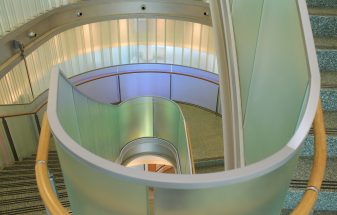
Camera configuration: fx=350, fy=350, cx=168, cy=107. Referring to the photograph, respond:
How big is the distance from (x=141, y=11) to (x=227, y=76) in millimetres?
5999

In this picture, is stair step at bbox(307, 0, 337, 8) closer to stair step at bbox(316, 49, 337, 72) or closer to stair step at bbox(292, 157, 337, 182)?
stair step at bbox(316, 49, 337, 72)

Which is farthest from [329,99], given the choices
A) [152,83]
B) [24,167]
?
[152,83]

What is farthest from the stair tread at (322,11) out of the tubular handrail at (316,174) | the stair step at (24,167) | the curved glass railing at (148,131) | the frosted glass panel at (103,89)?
the frosted glass panel at (103,89)

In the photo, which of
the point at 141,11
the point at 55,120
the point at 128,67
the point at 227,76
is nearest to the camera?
the point at 55,120

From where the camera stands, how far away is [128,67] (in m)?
9.85

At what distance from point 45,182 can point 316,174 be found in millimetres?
1328

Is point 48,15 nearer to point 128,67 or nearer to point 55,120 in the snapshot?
point 128,67

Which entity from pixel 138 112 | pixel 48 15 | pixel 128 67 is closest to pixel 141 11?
pixel 128 67

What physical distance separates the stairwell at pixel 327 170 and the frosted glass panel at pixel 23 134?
3.34 ft

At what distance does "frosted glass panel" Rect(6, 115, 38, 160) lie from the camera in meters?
6.18

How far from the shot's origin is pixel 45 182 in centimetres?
173

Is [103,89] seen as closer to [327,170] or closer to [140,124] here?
[140,124]

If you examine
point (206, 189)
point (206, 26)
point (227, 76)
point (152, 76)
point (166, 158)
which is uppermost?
point (206, 26)

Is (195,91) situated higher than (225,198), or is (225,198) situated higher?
(195,91)
